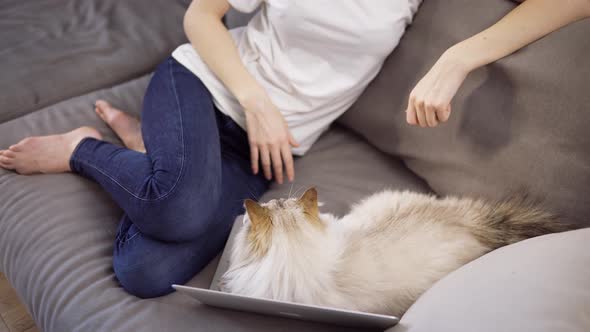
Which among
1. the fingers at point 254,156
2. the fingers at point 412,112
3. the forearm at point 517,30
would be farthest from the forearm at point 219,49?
the forearm at point 517,30

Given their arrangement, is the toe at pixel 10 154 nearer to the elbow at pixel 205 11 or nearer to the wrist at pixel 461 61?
the elbow at pixel 205 11

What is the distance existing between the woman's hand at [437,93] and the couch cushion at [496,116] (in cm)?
14

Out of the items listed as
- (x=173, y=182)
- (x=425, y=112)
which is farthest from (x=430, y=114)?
(x=173, y=182)

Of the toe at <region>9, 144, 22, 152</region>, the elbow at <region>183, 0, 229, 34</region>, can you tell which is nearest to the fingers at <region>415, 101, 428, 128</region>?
the elbow at <region>183, 0, 229, 34</region>

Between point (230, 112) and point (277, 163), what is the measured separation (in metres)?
0.20

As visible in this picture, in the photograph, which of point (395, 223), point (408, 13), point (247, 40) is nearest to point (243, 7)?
point (247, 40)

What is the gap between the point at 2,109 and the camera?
157cm

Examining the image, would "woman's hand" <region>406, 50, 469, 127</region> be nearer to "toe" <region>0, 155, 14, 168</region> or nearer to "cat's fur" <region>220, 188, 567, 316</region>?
"cat's fur" <region>220, 188, 567, 316</region>

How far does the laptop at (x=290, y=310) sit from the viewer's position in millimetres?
801

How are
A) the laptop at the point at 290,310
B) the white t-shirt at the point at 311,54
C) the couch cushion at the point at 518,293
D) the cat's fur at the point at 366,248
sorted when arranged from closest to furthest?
the couch cushion at the point at 518,293 → the laptop at the point at 290,310 → the cat's fur at the point at 366,248 → the white t-shirt at the point at 311,54

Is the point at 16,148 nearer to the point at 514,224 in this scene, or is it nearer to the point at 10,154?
the point at 10,154

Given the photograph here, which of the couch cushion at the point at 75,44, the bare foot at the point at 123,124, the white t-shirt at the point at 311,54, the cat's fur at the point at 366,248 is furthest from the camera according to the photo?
the couch cushion at the point at 75,44

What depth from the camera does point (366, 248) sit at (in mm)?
971

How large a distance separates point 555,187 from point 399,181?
0.40 meters
